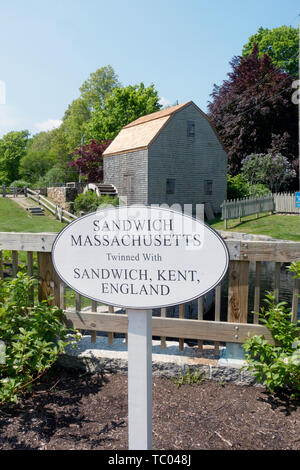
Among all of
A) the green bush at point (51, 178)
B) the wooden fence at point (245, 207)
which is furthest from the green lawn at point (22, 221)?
the green bush at point (51, 178)

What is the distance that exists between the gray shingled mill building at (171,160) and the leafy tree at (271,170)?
86.0 inches

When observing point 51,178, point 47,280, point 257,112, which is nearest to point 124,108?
point 51,178

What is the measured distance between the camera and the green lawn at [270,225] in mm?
16219

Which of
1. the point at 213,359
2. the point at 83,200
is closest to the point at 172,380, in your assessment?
the point at 213,359

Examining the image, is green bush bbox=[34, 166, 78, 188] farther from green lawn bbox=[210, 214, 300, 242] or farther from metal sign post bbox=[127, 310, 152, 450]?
metal sign post bbox=[127, 310, 152, 450]

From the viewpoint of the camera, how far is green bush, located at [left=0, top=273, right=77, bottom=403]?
281 centimetres

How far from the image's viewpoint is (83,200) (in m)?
22.7

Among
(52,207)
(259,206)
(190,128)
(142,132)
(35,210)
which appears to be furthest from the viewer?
(52,207)

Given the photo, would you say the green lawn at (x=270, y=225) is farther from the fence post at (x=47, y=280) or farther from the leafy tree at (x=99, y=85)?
the leafy tree at (x=99, y=85)

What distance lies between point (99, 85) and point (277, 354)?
5003 centimetres

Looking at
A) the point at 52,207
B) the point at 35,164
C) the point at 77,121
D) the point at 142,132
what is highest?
the point at 77,121

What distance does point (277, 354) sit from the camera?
2.89 meters

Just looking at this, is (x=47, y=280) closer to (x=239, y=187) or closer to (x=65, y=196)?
(x=65, y=196)

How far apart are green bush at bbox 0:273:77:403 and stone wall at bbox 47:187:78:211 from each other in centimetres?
2241
